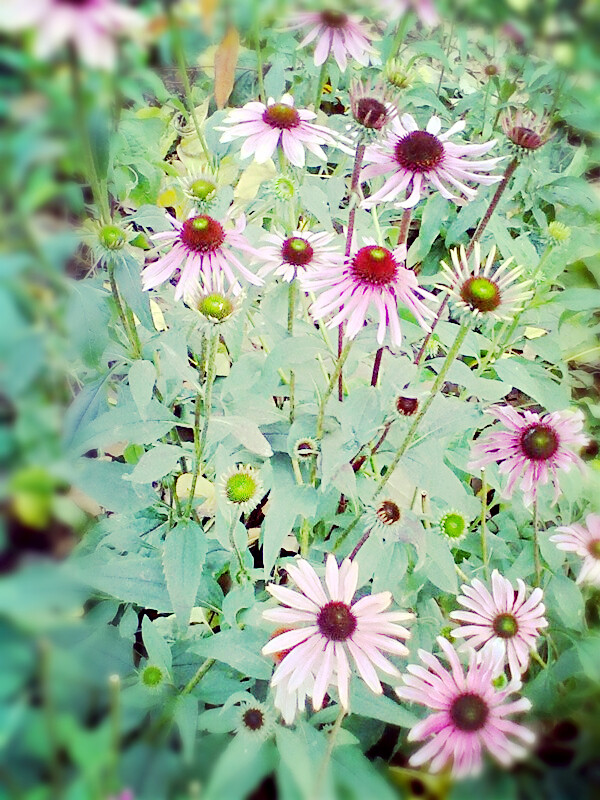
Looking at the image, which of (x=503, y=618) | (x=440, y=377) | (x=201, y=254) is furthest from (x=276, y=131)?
(x=503, y=618)

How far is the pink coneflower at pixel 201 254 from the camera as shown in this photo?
743 mm

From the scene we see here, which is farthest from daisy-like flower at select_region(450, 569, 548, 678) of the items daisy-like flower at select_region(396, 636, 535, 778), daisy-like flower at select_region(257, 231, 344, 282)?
daisy-like flower at select_region(257, 231, 344, 282)

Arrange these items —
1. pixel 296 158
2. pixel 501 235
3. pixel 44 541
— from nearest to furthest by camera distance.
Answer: pixel 44 541, pixel 296 158, pixel 501 235

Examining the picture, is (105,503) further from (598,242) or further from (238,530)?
(598,242)

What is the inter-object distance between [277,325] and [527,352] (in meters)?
0.58

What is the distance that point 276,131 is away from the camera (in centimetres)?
84

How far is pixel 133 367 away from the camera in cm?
74

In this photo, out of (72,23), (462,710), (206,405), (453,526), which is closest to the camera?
(72,23)

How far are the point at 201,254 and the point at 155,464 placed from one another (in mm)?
253

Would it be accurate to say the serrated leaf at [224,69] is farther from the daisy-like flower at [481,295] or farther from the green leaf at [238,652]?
the green leaf at [238,652]

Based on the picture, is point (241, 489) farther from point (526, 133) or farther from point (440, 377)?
point (526, 133)

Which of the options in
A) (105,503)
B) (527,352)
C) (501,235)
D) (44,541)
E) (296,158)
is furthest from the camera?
(527,352)

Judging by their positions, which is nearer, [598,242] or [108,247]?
[108,247]

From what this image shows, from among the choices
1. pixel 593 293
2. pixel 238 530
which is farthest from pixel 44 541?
pixel 593 293
